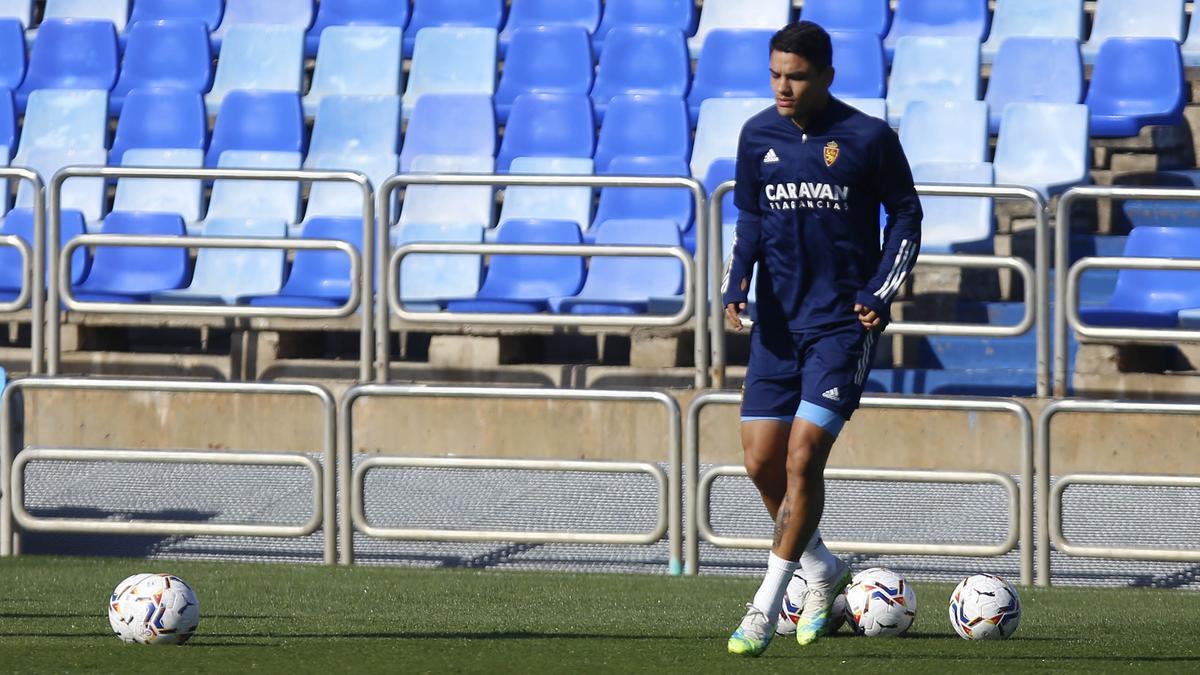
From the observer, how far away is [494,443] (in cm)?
827

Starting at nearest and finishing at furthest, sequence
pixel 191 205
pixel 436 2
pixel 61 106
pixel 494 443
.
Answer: pixel 494 443
pixel 191 205
pixel 61 106
pixel 436 2

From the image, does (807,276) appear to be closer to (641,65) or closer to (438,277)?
(438,277)

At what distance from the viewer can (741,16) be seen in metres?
11.8

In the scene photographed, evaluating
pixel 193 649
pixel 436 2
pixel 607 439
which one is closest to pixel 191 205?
pixel 436 2

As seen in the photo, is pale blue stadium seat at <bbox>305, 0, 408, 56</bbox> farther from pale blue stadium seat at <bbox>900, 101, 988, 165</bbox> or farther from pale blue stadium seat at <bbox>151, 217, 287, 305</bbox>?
pale blue stadium seat at <bbox>900, 101, 988, 165</bbox>

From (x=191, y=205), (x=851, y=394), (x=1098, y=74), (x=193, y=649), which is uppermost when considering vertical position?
(x=1098, y=74)

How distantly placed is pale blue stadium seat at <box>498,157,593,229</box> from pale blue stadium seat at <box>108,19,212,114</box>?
2.78m

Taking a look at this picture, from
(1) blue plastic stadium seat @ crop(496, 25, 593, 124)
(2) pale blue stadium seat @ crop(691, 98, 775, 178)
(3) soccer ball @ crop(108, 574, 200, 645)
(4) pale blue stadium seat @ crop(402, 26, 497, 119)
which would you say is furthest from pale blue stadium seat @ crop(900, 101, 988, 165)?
(3) soccer ball @ crop(108, 574, 200, 645)

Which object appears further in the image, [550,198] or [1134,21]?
[1134,21]

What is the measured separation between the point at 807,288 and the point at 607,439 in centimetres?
342

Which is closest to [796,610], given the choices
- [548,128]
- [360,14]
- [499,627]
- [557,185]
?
[499,627]

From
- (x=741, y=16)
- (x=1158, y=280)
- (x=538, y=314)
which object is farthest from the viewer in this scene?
(x=741, y=16)

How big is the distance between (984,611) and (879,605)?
30 centimetres

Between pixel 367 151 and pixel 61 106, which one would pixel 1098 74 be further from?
pixel 61 106
